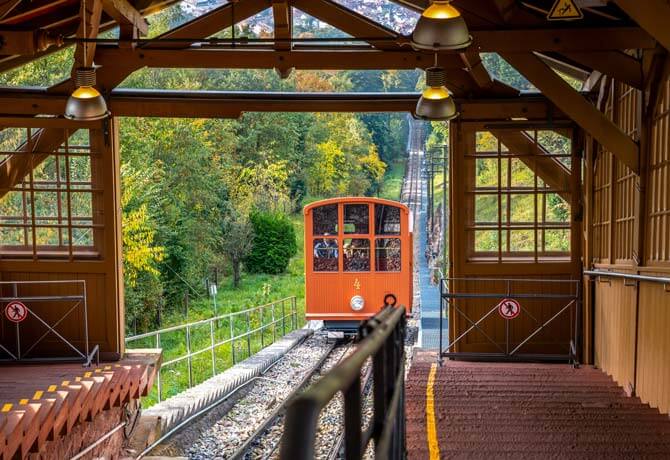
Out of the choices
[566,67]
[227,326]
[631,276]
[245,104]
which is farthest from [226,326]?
[631,276]

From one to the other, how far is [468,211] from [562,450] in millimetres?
5435

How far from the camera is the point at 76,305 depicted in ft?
35.0

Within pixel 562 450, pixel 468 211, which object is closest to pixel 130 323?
pixel 468 211

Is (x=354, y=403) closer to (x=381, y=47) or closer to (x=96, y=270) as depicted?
(x=381, y=47)

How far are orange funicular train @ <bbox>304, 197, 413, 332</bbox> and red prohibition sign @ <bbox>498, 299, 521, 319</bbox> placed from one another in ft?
19.8

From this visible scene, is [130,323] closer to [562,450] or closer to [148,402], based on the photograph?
[148,402]

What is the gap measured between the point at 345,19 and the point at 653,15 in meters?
4.43

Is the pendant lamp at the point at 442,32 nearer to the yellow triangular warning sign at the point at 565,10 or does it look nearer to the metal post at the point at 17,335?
the yellow triangular warning sign at the point at 565,10

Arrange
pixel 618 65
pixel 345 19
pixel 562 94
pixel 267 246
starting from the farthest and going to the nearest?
pixel 267 246, pixel 345 19, pixel 562 94, pixel 618 65

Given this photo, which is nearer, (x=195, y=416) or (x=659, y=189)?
(x=659, y=189)

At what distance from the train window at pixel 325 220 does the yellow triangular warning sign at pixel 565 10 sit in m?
9.63

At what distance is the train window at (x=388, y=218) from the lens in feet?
52.5

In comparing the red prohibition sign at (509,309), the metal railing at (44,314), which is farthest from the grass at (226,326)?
the red prohibition sign at (509,309)

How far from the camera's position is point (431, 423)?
6.13 m
